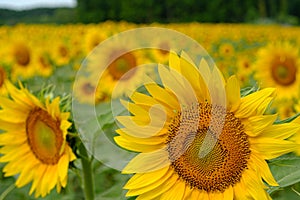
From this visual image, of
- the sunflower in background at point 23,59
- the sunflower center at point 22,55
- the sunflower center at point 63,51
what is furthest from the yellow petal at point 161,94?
the sunflower center at point 63,51

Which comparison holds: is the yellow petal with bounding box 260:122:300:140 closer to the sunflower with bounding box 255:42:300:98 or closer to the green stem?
the green stem

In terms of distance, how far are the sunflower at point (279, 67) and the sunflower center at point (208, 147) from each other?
2.33m

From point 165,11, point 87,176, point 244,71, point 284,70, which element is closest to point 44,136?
point 87,176

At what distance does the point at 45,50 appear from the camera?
5.47 metres

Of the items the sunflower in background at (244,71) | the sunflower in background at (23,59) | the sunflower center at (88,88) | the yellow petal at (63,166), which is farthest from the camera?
the sunflower in background at (23,59)

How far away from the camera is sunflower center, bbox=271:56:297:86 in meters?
3.53

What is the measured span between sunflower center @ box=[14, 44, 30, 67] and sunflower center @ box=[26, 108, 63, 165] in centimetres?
286

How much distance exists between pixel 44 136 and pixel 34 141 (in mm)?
62

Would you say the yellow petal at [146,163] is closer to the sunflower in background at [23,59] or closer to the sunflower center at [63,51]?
the sunflower in background at [23,59]

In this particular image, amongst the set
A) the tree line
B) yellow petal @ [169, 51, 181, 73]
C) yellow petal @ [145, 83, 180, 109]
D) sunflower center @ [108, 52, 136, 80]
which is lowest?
the tree line

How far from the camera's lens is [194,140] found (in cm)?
123

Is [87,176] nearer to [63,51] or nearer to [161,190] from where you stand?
[161,190]

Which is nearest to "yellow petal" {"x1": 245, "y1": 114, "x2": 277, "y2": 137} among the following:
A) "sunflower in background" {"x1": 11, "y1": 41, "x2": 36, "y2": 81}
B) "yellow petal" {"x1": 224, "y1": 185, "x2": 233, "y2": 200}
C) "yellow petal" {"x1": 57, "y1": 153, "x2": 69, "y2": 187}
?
"yellow petal" {"x1": 224, "y1": 185, "x2": 233, "y2": 200}

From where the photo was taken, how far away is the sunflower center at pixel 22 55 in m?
4.65
